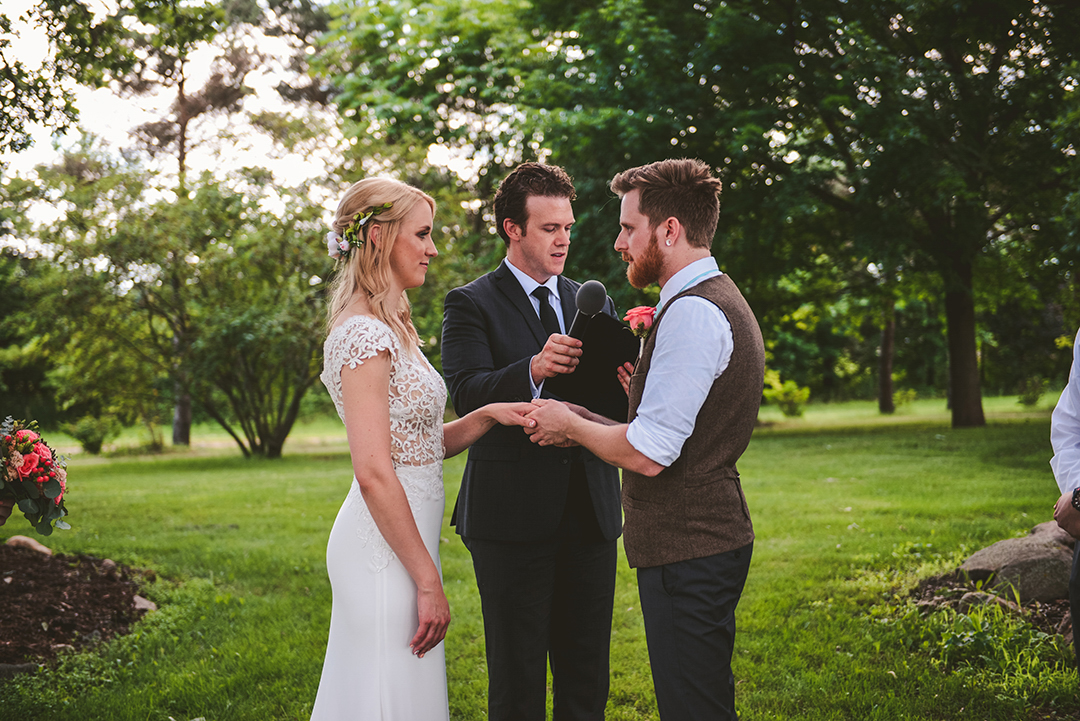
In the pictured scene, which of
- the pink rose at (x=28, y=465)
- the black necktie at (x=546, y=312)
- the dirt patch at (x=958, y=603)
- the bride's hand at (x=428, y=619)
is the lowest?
the dirt patch at (x=958, y=603)

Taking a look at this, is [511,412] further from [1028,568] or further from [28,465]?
[1028,568]

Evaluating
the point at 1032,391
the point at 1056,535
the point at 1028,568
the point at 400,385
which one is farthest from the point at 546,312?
the point at 1032,391

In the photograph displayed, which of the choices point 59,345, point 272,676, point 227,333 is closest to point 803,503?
point 272,676

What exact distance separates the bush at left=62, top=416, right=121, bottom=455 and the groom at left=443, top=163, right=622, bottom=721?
2047 centimetres

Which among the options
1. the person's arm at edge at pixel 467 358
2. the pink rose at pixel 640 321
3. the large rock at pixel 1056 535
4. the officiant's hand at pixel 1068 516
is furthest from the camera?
the large rock at pixel 1056 535

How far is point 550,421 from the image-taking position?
2.77 metres

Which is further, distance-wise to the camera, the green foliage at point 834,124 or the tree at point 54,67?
the green foliage at point 834,124

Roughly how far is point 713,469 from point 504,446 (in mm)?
1008

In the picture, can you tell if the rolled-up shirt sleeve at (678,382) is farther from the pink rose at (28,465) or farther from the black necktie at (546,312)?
the pink rose at (28,465)

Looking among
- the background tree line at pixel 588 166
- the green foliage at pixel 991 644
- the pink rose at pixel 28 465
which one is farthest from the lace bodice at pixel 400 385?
the background tree line at pixel 588 166

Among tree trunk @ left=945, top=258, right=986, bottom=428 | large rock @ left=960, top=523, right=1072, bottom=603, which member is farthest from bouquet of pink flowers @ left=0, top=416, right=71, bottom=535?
tree trunk @ left=945, top=258, right=986, bottom=428

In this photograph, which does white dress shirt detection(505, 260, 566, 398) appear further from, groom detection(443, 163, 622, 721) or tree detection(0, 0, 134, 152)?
tree detection(0, 0, 134, 152)

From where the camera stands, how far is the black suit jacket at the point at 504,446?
3.13 metres

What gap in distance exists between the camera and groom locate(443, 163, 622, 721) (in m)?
3.13
